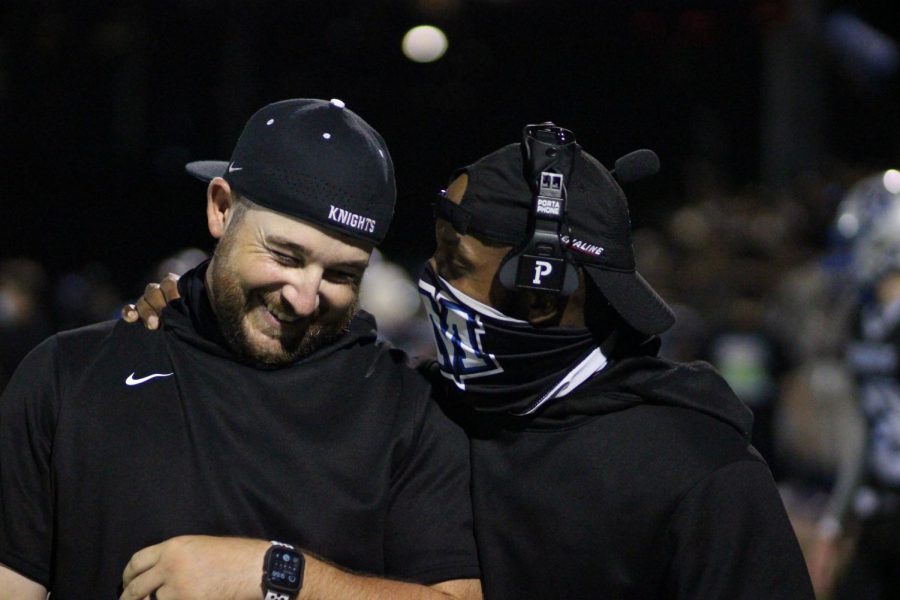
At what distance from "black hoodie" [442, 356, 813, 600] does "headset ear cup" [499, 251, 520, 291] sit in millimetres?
299

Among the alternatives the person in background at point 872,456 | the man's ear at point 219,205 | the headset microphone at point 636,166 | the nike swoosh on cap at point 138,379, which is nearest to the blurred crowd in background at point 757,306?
the person in background at point 872,456

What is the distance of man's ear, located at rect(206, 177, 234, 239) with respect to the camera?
295cm

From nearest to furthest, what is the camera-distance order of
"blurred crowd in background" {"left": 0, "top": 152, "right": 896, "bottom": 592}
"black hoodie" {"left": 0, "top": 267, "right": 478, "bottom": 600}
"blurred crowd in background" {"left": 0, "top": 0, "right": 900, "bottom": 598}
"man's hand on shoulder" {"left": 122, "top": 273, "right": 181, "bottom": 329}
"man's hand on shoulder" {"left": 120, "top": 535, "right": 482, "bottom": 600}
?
1. "man's hand on shoulder" {"left": 120, "top": 535, "right": 482, "bottom": 600}
2. "black hoodie" {"left": 0, "top": 267, "right": 478, "bottom": 600}
3. "man's hand on shoulder" {"left": 122, "top": 273, "right": 181, "bottom": 329}
4. "blurred crowd in background" {"left": 0, "top": 152, "right": 896, "bottom": 592}
5. "blurred crowd in background" {"left": 0, "top": 0, "right": 900, "bottom": 598}

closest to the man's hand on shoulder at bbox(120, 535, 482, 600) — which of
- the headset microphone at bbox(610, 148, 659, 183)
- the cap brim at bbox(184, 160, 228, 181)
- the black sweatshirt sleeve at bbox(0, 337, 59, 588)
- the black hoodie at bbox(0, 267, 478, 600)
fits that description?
the black hoodie at bbox(0, 267, 478, 600)

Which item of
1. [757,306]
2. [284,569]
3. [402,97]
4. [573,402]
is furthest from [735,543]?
[402,97]

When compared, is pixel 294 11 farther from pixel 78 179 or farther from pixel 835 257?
pixel 835 257

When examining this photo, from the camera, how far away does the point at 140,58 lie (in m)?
14.9

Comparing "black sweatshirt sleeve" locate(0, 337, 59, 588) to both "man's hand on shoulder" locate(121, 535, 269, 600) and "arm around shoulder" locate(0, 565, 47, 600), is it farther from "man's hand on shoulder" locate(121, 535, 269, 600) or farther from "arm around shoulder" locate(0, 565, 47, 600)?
"man's hand on shoulder" locate(121, 535, 269, 600)

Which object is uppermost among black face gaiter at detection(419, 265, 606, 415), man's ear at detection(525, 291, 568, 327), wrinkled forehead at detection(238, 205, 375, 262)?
wrinkled forehead at detection(238, 205, 375, 262)

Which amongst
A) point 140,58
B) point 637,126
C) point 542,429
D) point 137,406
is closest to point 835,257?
point 542,429

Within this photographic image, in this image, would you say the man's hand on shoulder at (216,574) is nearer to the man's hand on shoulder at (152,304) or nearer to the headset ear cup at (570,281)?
the man's hand on shoulder at (152,304)

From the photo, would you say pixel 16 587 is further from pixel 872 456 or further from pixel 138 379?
pixel 872 456

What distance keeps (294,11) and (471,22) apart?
198 cm

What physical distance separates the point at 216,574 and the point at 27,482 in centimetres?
49
